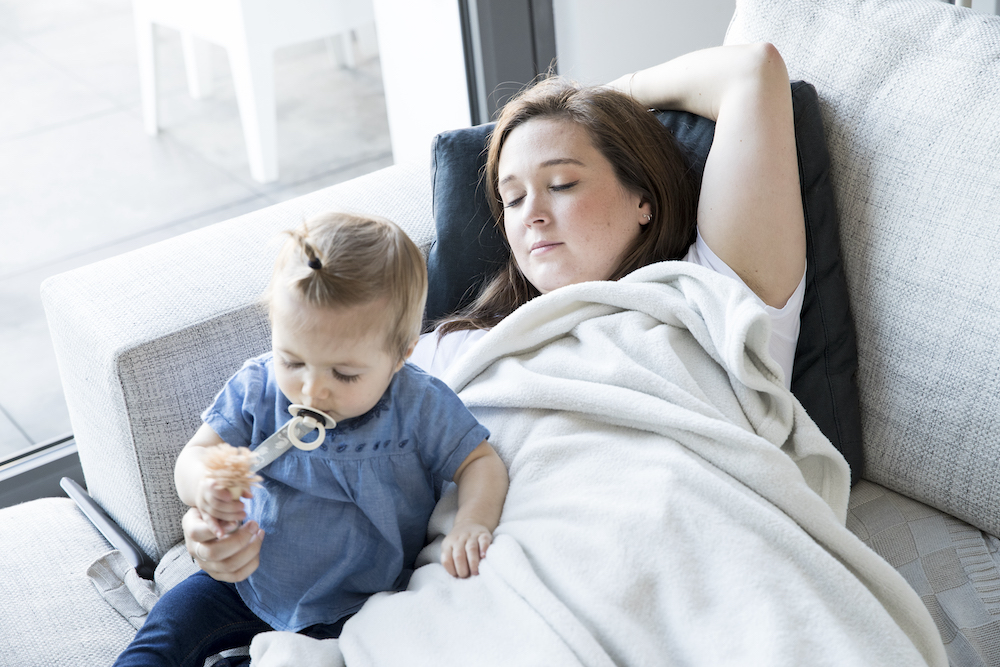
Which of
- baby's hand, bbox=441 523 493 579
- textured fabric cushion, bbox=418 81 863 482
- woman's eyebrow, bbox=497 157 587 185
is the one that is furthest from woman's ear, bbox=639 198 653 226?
baby's hand, bbox=441 523 493 579

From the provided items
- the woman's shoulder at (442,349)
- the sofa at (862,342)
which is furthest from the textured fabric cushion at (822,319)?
the woman's shoulder at (442,349)

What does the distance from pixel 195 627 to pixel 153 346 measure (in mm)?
394

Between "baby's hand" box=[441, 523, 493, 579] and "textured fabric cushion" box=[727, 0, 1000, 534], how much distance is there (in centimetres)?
61

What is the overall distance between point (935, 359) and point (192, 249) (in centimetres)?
110

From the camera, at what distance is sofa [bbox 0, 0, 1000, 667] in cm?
113

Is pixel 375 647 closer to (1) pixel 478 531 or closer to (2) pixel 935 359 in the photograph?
(1) pixel 478 531

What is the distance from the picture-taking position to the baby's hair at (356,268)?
899 mm

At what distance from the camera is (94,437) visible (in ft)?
4.47

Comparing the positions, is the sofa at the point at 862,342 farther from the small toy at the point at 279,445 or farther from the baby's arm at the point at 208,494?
the small toy at the point at 279,445

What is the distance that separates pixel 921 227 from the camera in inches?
45.7

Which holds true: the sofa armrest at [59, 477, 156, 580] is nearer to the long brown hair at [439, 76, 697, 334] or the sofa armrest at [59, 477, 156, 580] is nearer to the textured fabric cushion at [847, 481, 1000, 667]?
the long brown hair at [439, 76, 697, 334]

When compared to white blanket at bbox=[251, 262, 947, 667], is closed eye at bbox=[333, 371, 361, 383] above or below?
above

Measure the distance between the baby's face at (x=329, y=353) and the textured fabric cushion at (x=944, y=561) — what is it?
2.37 ft

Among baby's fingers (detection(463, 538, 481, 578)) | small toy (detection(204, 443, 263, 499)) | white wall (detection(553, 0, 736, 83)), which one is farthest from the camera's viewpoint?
white wall (detection(553, 0, 736, 83))
